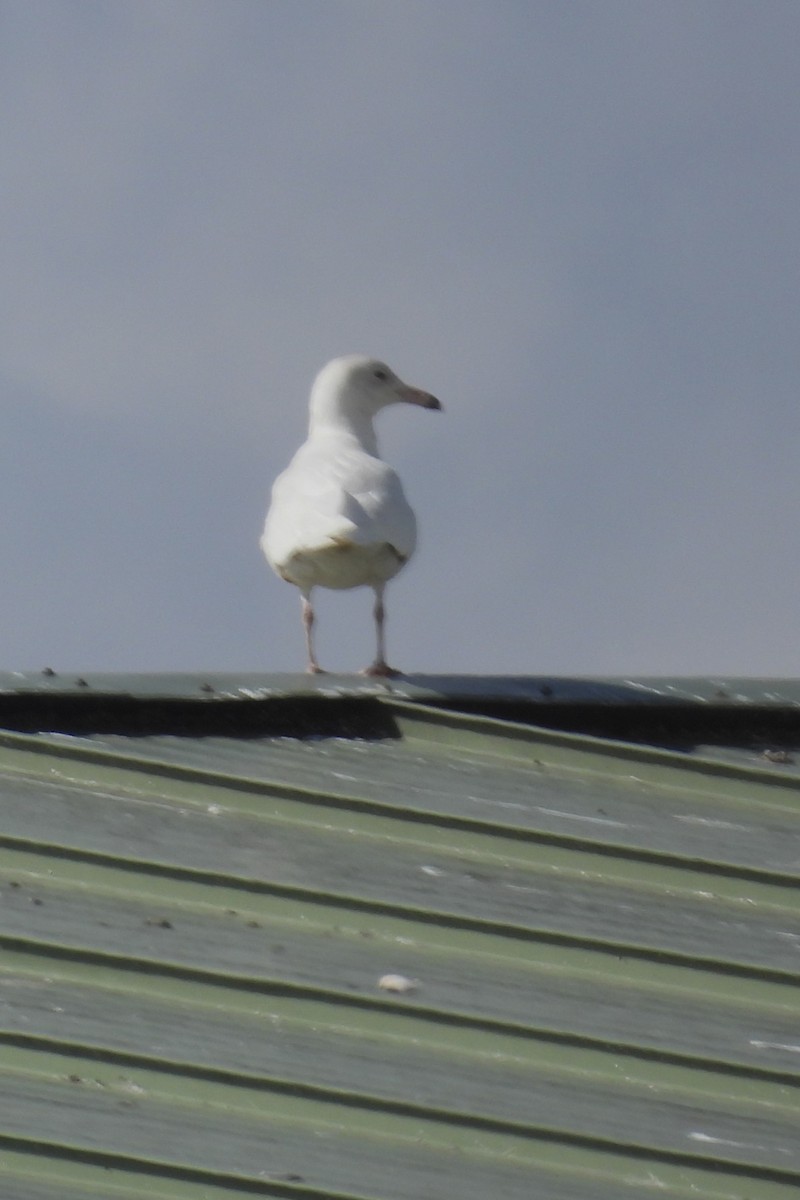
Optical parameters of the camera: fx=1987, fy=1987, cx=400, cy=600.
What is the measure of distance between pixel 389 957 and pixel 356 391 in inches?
231

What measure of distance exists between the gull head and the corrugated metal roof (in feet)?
14.1

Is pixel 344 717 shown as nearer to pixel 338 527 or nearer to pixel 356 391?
pixel 338 527

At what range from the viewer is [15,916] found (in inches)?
181

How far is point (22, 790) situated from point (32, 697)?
19.9 inches

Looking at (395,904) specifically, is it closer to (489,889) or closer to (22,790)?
(489,889)

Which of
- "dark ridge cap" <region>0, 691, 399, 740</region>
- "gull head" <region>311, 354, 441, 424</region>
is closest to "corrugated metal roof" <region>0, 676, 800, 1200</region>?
"dark ridge cap" <region>0, 691, 399, 740</region>

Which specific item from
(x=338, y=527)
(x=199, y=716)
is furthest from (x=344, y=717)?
(x=338, y=527)

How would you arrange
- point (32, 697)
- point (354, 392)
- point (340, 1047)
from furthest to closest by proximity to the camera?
point (354, 392)
point (32, 697)
point (340, 1047)

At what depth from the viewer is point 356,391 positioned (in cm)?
1011

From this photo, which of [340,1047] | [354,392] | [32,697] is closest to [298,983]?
[340,1047]

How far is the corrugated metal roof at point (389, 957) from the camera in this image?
3.92 m

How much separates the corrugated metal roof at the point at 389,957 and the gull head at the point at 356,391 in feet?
14.1

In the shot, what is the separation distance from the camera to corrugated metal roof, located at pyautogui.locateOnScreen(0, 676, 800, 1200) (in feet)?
12.9

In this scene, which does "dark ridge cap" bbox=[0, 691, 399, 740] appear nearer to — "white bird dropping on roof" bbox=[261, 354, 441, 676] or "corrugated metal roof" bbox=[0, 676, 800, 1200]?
"corrugated metal roof" bbox=[0, 676, 800, 1200]
